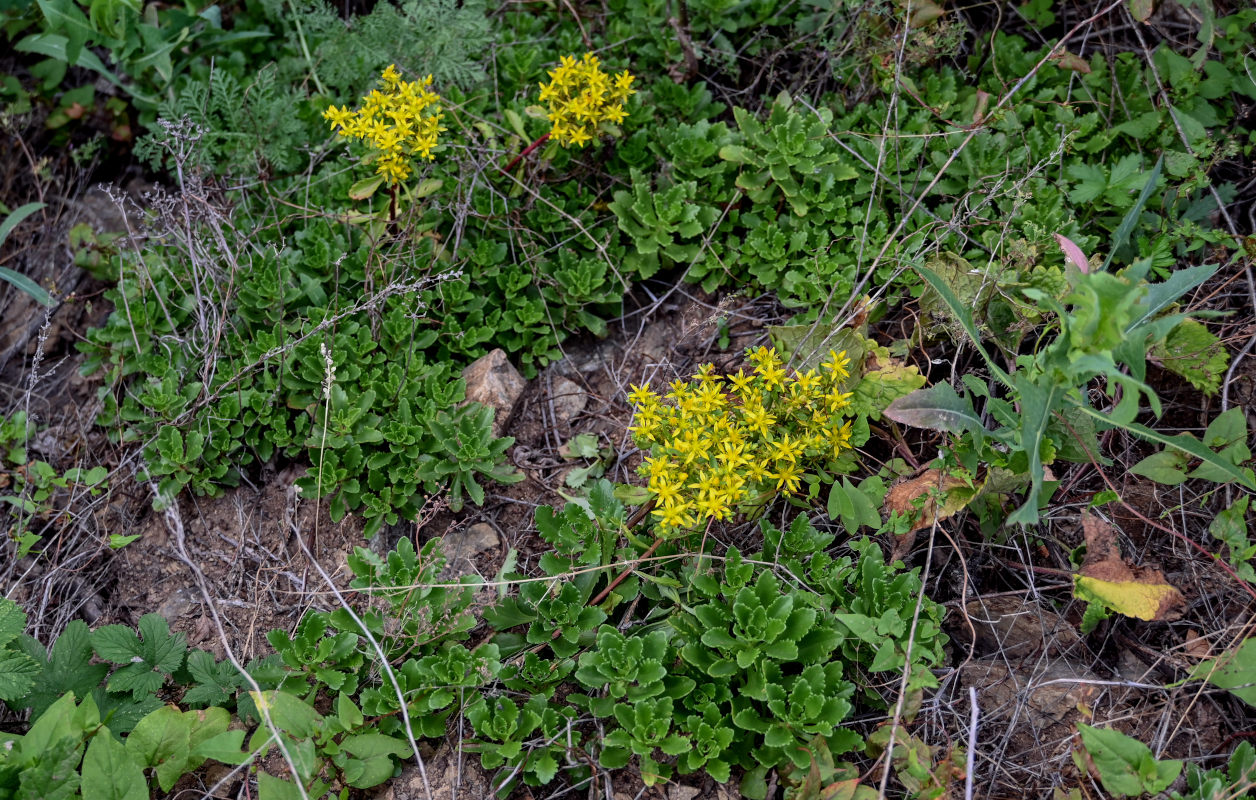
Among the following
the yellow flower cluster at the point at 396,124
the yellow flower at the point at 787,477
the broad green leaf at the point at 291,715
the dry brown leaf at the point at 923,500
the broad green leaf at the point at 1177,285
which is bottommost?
the broad green leaf at the point at 291,715

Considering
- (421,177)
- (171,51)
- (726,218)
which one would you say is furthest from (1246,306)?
(171,51)

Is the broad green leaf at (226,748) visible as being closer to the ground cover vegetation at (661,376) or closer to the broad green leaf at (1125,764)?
the ground cover vegetation at (661,376)

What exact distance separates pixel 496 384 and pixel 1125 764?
7.74 ft

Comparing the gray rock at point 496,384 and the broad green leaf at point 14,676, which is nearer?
the broad green leaf at point 14,676

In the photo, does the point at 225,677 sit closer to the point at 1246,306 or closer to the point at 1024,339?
the point at 1024,339

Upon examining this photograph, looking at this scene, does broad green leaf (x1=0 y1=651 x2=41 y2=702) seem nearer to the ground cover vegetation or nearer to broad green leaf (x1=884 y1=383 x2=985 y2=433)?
the ground cover vegetation

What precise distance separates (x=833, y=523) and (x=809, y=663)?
0.60m

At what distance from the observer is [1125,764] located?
2.22 meters

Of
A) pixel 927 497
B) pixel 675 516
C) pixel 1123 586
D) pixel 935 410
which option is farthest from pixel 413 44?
pixel 1123 586

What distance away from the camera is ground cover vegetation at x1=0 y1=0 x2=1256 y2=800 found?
2.52m

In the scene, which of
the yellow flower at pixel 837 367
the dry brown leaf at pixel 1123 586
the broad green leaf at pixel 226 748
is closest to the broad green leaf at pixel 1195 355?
the dry brown leaf at pixel 1123 586

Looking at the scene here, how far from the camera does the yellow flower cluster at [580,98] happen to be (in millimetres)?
3461

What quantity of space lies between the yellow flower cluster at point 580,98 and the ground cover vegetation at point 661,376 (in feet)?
0.07

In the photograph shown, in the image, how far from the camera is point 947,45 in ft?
12.0
